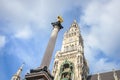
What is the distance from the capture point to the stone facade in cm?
4509

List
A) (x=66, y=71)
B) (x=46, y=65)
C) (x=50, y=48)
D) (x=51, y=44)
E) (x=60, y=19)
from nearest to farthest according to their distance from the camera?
(x=46, y=65)
(x=50, y=48)
(x=51, y=44)
(x=60, y=19)
(x=66, y=71)

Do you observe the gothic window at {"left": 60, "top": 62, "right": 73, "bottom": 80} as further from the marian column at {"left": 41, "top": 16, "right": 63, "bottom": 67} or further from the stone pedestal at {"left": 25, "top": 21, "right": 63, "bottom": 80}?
the stone pedestal at {"left": 25, "top": 21, "right": 63, "bottom": 80}

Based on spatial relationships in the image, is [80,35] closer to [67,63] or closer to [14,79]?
[67,63]

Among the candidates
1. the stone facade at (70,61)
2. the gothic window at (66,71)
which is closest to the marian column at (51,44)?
the stone facade at (70,61)

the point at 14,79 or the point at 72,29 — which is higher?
the point at 72,29

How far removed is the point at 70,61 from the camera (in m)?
48.5

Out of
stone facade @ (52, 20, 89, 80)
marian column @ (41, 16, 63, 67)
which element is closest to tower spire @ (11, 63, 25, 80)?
stone facade @ (52, 20, 89, 80)

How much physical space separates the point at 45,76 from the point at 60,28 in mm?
7861

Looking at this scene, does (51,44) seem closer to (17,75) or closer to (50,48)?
(50,48)

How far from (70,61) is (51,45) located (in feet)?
92.5

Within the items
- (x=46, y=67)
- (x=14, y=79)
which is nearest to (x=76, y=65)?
(x=14, y=79)

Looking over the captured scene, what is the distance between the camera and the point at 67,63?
157 ft

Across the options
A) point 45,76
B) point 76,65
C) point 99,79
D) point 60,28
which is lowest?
point 45,76

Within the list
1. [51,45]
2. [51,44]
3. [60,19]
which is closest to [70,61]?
[60,19]
